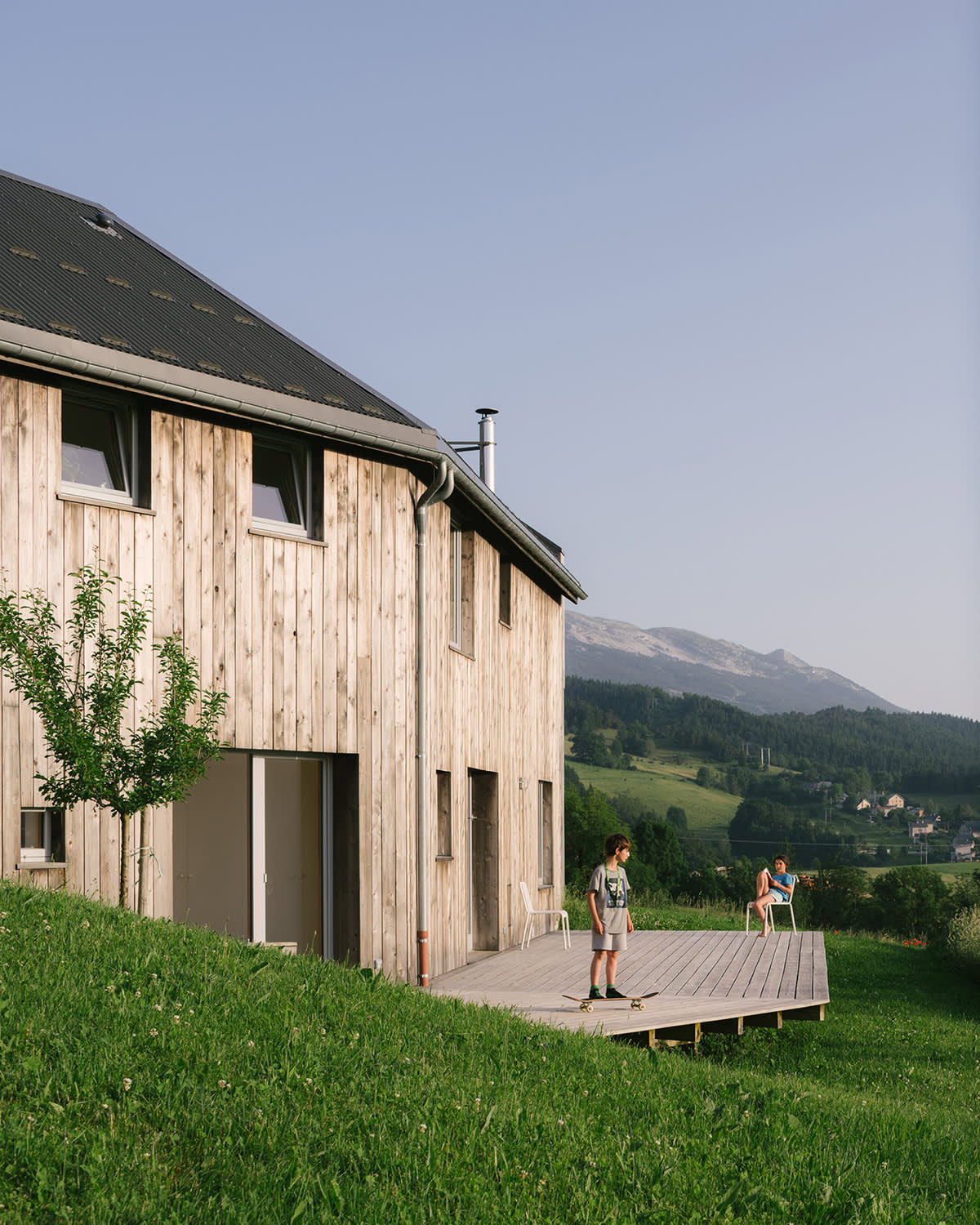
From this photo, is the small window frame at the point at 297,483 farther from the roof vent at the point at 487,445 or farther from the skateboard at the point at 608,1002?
the roof vent at the point at 487,445

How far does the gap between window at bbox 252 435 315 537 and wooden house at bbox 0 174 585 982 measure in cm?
2

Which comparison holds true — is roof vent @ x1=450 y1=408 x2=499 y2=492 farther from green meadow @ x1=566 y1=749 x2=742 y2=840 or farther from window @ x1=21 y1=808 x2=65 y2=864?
green meadow @ x1=566 y1=749 x2=742 y2=840

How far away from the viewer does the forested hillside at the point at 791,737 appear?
155 m

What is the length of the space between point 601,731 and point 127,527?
5856 inches

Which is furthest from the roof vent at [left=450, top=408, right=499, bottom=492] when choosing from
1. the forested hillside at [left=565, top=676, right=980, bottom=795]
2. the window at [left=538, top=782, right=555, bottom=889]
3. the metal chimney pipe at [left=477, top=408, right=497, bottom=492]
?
the forested hillside at [left=565, top=676, right=980, bottom=795]

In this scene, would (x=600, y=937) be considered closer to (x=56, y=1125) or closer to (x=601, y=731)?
(x=56, y=1125)

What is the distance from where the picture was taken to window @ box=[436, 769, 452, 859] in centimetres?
1323

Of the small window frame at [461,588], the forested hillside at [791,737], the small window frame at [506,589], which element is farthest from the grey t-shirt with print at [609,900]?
the forested hillside at [791,737]

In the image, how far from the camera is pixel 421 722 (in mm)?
11742

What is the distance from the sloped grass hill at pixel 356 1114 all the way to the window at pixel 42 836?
118cm

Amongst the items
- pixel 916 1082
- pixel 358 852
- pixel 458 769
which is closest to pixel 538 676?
pixel 458 769

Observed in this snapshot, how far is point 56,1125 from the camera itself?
4387mm

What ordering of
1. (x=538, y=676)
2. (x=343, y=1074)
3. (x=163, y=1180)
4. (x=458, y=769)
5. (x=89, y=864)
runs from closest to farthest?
(x=163, y=1180) < (x=343, y=1074) < (x=89, y=864) < (x=458, y=769) < (x=538, y=676)

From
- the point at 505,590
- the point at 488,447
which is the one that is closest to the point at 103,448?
the point at 505,590
